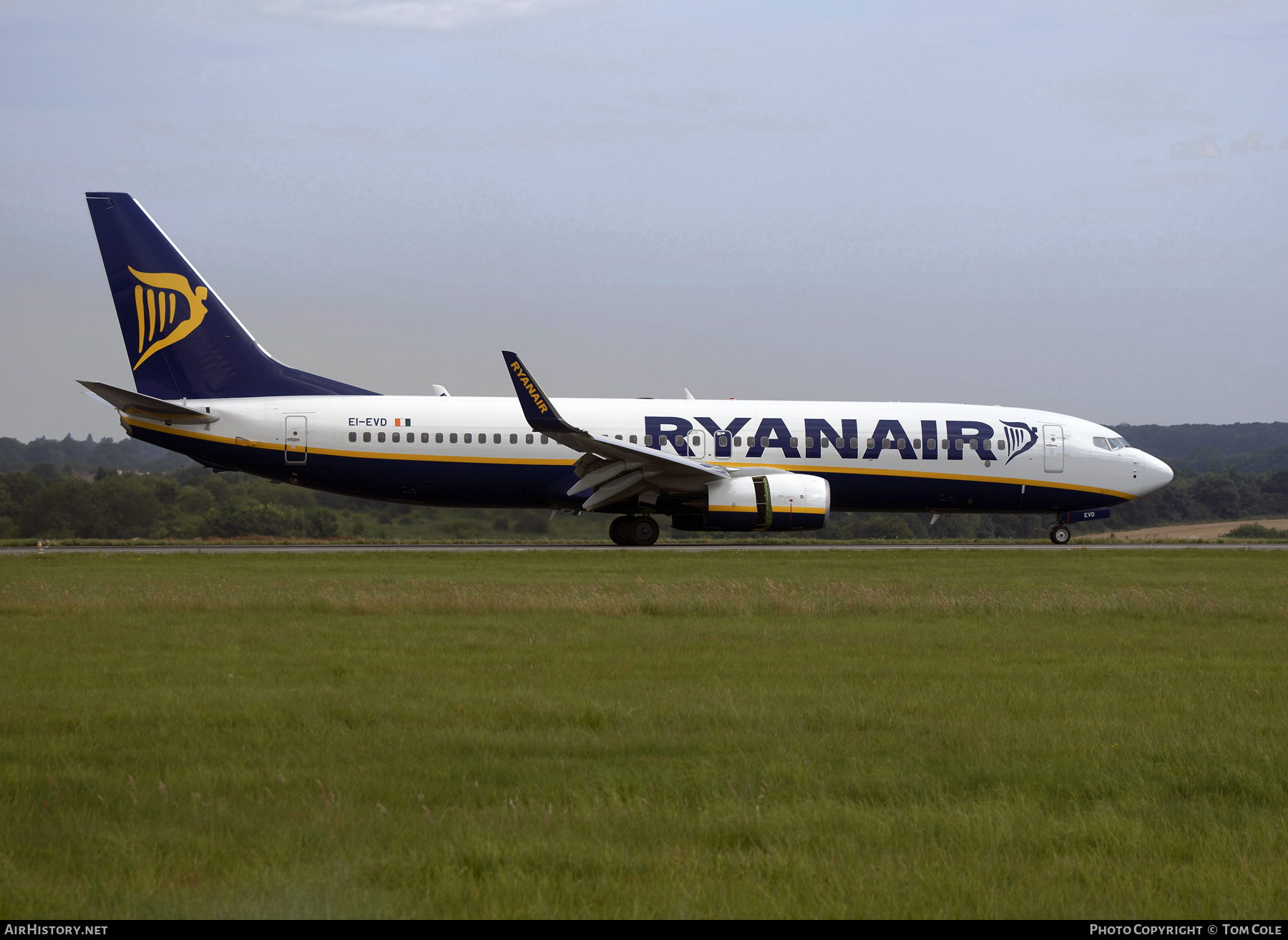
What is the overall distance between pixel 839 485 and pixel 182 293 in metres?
17.2

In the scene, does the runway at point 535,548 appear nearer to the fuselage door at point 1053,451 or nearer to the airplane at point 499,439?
the airplane at point 499,439

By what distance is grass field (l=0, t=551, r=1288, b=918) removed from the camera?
4285mm

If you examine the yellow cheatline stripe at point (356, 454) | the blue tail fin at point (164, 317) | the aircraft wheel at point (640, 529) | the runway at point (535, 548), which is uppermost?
the blue tail fin at point (164, 317)

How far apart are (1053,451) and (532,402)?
14.1 m

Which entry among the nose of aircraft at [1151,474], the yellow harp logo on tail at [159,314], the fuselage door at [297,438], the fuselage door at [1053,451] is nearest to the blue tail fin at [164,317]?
the yellow harp logo on tail at [159,314]

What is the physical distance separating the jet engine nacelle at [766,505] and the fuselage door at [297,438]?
985cm

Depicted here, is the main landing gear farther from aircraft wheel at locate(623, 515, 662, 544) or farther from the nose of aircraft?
the nose of aircraft

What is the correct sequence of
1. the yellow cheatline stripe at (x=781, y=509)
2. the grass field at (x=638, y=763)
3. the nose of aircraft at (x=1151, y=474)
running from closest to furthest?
the grass field at (x=638, y=763)
the yellow cheatline stripe at (x=781, y=509)
the nose of aircraft at (x=1151, y=474)

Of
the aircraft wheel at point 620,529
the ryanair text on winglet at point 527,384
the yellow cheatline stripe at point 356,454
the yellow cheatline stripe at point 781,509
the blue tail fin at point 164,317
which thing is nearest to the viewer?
Answer: the ryanair text on winglet at point 527,384

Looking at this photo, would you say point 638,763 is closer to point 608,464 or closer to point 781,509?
point 781,509

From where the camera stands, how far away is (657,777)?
5.85 meters

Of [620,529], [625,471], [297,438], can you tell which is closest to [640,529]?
[620,529]

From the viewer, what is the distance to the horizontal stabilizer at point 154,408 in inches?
1003

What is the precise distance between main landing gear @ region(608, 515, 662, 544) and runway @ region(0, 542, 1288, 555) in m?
0.27
